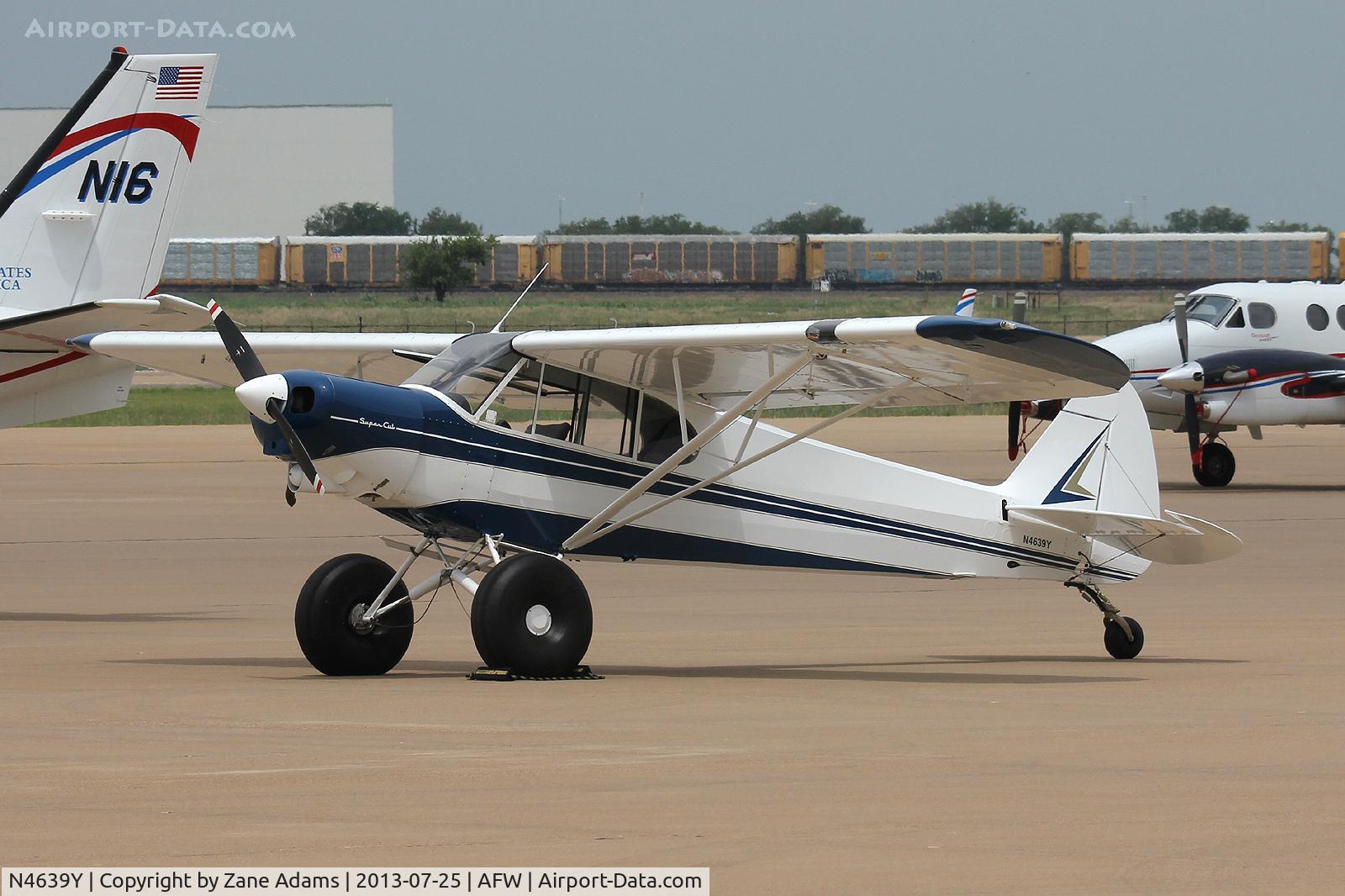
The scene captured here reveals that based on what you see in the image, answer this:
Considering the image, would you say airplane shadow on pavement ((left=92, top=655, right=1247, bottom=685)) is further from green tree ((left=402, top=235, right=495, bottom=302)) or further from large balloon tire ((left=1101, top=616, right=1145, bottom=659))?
green tree ((left=402, top=235, right=495, bottom=302))

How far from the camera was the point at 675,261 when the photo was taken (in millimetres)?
108938

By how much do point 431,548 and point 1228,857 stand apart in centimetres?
651

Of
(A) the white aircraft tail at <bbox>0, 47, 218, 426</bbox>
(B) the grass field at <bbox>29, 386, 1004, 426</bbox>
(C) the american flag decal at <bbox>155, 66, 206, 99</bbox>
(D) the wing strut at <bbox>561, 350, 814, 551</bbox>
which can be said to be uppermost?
(C) the american flag decal at <bbox>155, 66, 206, 99</bbox>

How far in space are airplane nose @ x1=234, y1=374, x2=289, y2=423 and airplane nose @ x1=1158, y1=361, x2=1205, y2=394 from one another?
20.0 m

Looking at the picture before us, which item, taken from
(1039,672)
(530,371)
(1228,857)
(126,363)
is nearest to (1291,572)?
(1039,672)

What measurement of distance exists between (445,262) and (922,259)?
27.4m

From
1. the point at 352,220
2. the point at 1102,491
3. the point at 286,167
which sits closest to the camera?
the point at 1102,491

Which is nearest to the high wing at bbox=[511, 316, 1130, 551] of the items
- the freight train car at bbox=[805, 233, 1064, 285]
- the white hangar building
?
the freight train car at bbox=[805, 233, 1064, 285]

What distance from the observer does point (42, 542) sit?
2194cm

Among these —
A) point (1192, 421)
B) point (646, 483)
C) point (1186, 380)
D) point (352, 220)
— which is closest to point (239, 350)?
point (646, 483)

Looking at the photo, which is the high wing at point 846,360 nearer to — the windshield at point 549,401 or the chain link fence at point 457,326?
the windshield at point 549,401

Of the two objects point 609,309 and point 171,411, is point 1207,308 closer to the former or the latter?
point 171,411

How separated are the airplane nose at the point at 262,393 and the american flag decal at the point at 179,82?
280 inches

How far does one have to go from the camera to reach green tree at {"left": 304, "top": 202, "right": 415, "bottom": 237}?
429 ft
